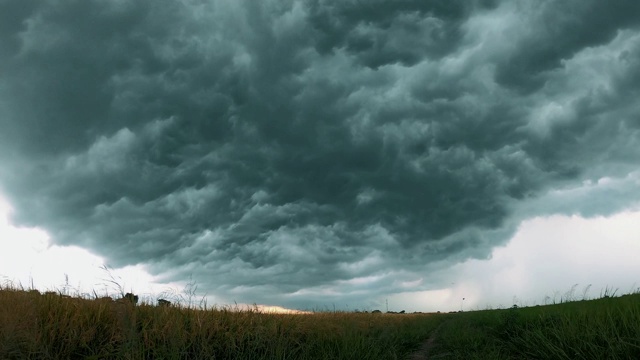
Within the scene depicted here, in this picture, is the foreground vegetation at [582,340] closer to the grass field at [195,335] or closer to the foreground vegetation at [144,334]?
the grass field at [195,335]

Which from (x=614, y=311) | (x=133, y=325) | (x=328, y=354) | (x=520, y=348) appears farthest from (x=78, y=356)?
(x=614, y=311)

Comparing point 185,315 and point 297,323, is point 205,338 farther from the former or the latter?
point 297,323

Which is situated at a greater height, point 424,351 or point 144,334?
point 144,334

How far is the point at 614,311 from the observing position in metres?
11.2

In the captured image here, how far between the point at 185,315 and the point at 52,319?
101 inches

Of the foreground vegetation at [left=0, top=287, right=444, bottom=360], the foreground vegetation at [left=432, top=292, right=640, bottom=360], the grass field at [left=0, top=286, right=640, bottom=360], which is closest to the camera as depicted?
the foreground vegetation at [left=0, top=287, right=444, bottom=360]

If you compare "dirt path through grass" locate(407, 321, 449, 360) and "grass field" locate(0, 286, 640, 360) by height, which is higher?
"grass field" locate(0, 286, 640, 360)

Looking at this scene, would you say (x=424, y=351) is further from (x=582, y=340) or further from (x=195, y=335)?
(x=195, y=335)

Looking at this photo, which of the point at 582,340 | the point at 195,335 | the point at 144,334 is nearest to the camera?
the point at 144,334

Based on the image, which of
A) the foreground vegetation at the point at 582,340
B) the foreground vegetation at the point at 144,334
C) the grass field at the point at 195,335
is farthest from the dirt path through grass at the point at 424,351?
the foreground vegetation at the point at 144,334

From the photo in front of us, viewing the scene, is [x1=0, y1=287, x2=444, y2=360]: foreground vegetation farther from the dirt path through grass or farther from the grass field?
the dirt path through grass

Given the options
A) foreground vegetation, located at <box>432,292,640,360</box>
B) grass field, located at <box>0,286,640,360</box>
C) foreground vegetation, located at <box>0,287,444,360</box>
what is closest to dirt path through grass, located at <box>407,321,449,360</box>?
foreground vegetation, located at <box>432,292,640,360</box>

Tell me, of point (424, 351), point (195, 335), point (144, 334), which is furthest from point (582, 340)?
point (144, 334)

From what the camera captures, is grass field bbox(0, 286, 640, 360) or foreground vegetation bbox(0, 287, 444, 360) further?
grass field bbox(0, 286, 640, 360)
